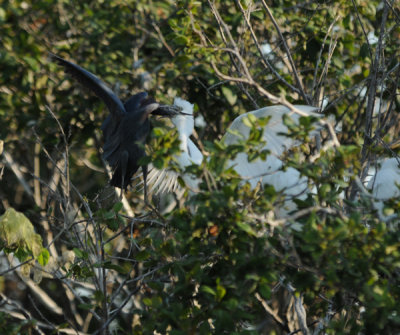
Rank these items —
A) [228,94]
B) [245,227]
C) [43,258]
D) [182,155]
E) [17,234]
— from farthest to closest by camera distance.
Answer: [228,94] → [182,155] → [43,258] → [17,234] → [245,227]

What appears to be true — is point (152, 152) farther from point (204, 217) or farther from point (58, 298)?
point (58, 298)

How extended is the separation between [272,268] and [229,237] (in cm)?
23

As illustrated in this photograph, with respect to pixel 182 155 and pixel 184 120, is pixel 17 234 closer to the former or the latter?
pixel 182 155

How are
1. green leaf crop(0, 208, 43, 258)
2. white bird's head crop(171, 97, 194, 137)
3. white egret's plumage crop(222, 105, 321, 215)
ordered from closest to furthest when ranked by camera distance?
green leaf crop(0, 208, 43, 258)
white egret's plumage crop(222, 105, 321, 215)
white bird's head crop(171, 97, 194, 137)

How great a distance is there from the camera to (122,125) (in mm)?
3311

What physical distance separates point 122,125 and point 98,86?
0.83 feet

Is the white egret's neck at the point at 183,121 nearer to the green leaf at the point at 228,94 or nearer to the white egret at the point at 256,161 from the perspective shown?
the white egret at the point at 256,161

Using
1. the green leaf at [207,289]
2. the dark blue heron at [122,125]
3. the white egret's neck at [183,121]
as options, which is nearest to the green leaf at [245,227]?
the green leaf at [207,289]

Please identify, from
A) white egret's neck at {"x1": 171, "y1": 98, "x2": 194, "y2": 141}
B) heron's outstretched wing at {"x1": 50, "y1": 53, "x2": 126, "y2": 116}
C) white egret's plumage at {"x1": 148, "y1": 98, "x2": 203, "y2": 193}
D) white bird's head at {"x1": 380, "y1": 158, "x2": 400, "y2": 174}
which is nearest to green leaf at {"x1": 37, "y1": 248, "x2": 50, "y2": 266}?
heron's outstretched wing at {"x1": 50, "y1": 53, "x2": 126, "y2": 116}

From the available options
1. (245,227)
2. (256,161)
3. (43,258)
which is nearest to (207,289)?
(245,227)

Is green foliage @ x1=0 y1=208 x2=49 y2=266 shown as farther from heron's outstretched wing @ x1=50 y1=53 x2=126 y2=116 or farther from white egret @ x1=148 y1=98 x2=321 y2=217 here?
white egret @ x1=148 y1=98 x2=321 y2=217

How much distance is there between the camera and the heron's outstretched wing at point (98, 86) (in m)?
3.34

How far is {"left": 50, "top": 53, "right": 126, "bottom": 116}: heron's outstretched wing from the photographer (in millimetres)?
3340

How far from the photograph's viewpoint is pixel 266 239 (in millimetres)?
2557
